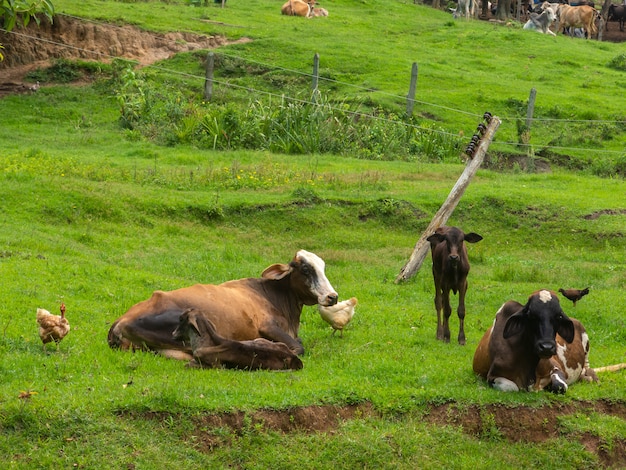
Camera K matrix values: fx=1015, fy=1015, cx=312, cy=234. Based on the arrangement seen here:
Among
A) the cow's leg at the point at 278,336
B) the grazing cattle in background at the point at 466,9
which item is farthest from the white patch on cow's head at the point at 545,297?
the grazing cattle in background at the point at 466,9

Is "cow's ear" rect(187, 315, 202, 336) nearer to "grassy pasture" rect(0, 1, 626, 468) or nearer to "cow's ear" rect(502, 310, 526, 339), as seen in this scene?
"grassy pasture" rect(0, 1, 626, 468)

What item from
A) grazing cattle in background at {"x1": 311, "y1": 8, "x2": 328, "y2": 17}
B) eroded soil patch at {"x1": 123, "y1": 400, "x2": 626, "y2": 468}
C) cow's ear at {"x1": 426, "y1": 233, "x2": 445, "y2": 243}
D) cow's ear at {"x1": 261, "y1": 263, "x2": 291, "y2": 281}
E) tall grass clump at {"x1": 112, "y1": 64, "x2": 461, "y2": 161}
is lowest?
tall grass clump at {"x1": 112, "y1": 64, "x2": 461, "y2": 161}

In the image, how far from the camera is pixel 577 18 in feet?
166

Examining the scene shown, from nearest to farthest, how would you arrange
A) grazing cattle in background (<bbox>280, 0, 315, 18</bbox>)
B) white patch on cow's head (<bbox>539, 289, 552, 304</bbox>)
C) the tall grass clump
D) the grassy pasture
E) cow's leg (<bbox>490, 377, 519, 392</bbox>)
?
the grassy pasture < white patch on cow's head (<bbox>539, 289, 552, 304</bbox>) < cow's leg (<bbox>490, 377, 519, 392</bbox>) < the tall grass clump < grazing cattle in background (<bbox>280, 0, 315, 18</bbox>)

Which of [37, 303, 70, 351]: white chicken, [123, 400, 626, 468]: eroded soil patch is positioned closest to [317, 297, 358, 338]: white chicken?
[123, 400, 626, 468]: eroded soil patch

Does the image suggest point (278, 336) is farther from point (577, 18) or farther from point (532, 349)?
point (577, 18)

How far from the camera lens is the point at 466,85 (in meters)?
35.5

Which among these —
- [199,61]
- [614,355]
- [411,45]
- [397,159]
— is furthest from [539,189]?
[411,45]

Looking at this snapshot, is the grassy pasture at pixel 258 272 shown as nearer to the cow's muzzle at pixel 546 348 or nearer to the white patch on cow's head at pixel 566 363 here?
the white patch on cow's head at pixel 566 363

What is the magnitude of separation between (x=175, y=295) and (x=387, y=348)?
8.91ft

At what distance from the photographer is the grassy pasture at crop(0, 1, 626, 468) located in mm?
8977

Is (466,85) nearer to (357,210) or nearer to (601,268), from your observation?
(357,210)

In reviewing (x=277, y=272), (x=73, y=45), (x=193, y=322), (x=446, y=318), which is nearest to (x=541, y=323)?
(x=446, y=318)

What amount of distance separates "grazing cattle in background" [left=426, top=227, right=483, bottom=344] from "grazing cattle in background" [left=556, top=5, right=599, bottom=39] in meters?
40.7
